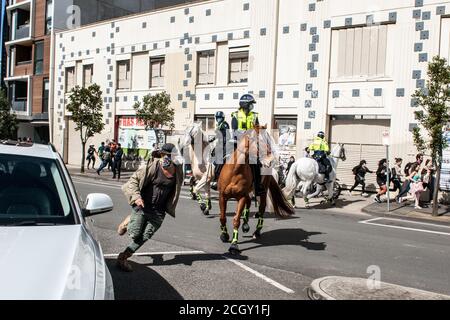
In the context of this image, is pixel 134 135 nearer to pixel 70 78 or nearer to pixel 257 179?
pixel 70 78

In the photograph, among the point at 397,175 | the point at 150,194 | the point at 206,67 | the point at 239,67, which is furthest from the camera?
the point at 206,67

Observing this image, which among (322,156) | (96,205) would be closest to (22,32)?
(322,156)

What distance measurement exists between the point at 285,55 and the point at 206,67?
5015 mm

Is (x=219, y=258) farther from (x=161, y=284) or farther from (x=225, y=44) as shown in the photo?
(x=225, y=44)

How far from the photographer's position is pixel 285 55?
67.5ft

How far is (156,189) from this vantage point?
645 cm

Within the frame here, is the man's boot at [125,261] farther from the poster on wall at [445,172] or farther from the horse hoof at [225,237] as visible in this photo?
the poster on wall at [445,172]

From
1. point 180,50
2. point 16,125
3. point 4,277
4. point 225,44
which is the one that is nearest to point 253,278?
point 4,277

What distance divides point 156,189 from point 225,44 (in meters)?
17.7

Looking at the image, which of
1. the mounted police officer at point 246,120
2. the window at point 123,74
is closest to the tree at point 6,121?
the window at point 123,74

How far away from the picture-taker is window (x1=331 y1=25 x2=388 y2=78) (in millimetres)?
17906

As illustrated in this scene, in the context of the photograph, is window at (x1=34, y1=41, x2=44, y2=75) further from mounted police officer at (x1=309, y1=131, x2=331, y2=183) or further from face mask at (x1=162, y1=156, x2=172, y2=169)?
face mask at (x1=162, y1=156, x2=172, y2=169)

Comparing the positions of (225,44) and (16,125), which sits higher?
(225,44)

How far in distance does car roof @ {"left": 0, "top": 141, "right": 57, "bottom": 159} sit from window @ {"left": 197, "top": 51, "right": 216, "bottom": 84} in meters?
19.2
